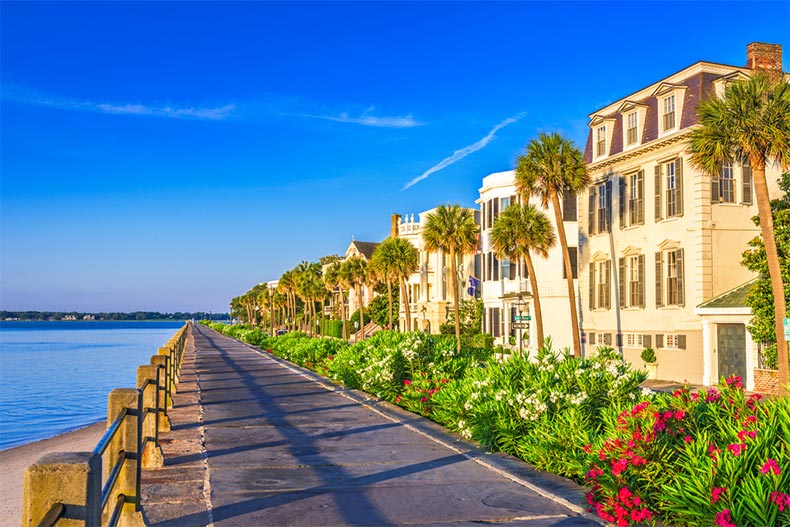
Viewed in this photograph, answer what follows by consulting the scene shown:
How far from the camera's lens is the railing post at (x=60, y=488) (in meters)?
3.67

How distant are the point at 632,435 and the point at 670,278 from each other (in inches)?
1045

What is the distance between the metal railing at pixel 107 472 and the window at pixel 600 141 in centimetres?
2945

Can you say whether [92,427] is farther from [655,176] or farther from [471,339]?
[471,339]

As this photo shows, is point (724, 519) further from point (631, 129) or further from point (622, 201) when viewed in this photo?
point (631, 129)

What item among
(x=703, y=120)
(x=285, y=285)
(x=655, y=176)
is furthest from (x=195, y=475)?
(x=285, y=285)

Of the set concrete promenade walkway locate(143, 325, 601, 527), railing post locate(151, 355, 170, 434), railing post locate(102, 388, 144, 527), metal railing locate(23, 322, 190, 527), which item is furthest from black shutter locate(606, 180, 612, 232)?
railing post locate(102, 388, 144, 527)

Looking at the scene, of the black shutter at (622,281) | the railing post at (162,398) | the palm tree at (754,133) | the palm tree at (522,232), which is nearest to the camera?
the railing post at (162,398)

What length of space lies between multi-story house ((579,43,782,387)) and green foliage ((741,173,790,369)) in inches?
53.2

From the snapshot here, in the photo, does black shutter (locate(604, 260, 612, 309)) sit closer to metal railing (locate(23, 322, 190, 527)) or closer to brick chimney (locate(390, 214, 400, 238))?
metal railing (locate(23, 322, 190, 527))

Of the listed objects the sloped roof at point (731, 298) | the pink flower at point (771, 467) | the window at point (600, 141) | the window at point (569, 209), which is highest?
the window at point (600, 141)

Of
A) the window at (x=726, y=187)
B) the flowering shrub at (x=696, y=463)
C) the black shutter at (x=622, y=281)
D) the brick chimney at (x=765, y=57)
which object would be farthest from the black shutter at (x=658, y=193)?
the flowering shrub at (x=696, y=463)

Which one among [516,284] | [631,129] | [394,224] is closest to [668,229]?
[631,129]

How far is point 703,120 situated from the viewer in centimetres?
2244

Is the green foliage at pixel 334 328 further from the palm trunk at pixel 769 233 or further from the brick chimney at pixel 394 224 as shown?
the palm trunk at pixel 769 233
